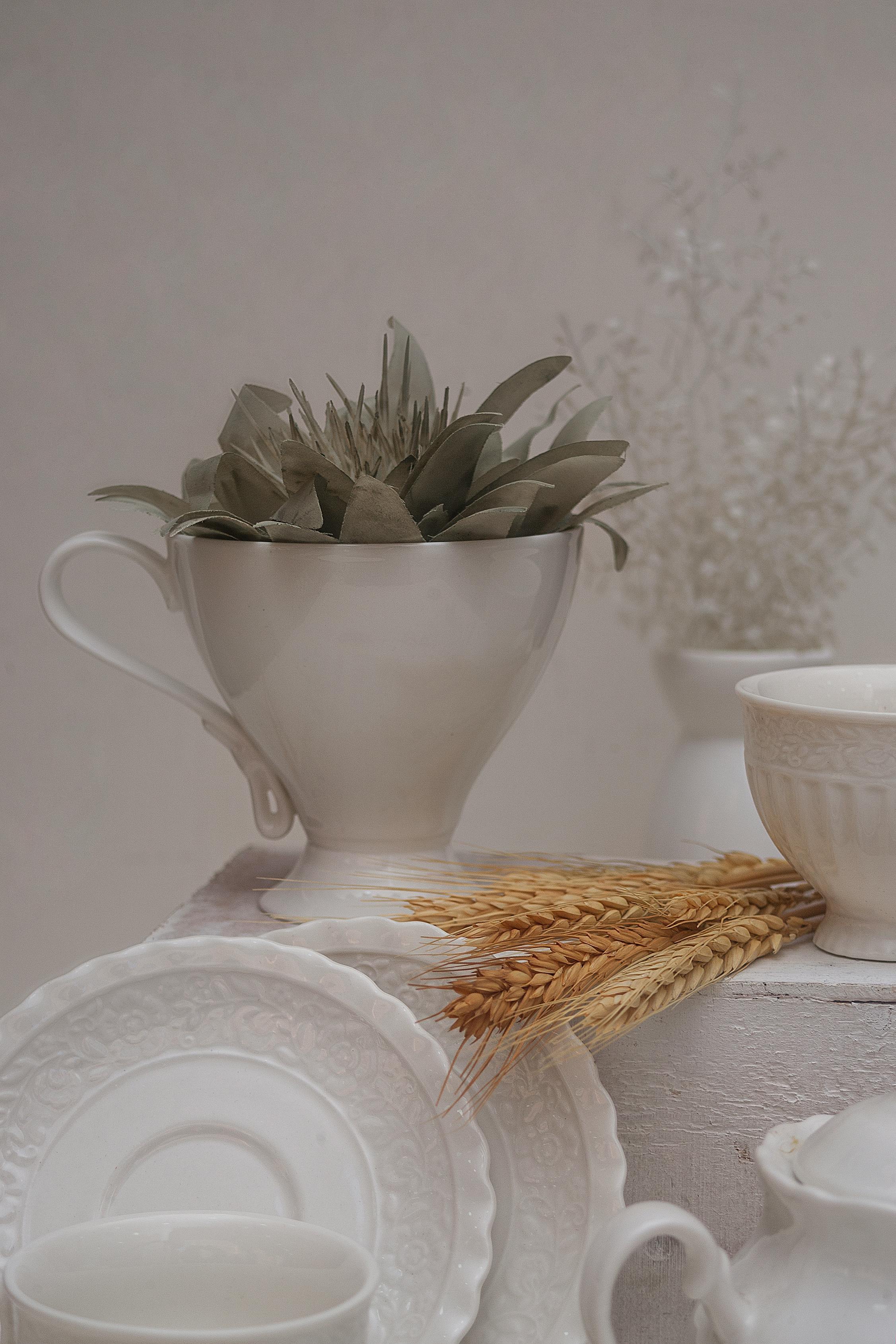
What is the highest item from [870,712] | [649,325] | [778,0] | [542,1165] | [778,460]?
[778,0]

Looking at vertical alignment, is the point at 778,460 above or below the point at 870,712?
above

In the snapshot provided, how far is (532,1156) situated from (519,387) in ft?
1.19

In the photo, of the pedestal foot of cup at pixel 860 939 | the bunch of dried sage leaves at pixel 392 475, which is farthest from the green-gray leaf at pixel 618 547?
the pedestal foot of cup at pixel 860 939

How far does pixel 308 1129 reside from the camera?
503 mm

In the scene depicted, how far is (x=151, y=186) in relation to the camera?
1190 mm

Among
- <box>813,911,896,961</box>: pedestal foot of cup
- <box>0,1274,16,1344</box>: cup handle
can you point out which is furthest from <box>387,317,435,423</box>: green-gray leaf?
<box>0,1274,16,1344</box>: cup handle

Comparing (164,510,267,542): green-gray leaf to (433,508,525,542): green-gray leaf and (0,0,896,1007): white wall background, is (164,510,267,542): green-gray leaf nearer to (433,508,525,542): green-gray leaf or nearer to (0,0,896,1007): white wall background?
(433,508,525,542): green-gray leaf

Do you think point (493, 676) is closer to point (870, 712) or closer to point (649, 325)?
point (870, 712)

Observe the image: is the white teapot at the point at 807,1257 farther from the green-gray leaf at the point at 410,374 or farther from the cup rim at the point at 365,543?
the green-gray leaf at the point at 410,374

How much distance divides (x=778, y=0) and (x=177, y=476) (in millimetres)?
709

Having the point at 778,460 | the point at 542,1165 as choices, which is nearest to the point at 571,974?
the point at 542,1165

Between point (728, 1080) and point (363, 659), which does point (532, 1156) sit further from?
point (363, 659)

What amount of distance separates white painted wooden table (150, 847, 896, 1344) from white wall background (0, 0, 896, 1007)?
69cm

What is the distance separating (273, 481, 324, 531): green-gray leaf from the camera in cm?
55
